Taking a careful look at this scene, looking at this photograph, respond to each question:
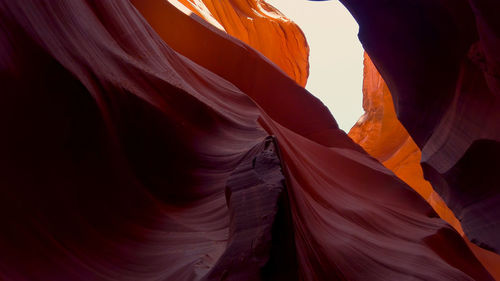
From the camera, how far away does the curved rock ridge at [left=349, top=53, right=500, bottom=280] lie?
8727 mm

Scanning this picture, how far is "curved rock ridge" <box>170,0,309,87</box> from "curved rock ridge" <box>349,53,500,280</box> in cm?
Result: 181

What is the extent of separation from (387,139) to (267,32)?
349 centimetres

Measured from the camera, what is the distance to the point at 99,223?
271 centimetres

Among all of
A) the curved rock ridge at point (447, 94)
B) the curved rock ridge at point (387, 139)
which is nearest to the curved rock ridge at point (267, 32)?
the curved rock ridge at point (387, 139)

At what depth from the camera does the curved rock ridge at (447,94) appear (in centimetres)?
364

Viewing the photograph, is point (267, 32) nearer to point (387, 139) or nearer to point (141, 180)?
point (387, 139)

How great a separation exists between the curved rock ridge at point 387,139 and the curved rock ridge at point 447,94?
3.78 meters

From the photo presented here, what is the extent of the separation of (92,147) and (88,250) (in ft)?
2.10

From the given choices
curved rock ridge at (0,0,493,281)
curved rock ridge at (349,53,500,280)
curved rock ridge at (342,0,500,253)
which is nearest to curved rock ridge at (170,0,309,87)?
curved rock ridge at (349,53,500,280)

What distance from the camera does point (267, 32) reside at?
360 inches

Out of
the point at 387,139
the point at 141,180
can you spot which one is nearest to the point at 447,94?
the point at 141,180

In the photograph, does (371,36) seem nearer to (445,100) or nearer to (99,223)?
(445,100)

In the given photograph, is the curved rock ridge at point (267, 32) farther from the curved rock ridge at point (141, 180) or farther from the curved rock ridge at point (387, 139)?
the curved rock ridge at point (141, 180)

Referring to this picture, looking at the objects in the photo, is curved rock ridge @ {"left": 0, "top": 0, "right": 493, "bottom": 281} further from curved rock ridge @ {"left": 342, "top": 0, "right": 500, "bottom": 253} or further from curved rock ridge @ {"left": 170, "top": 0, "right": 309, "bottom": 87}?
curved rock ridge @ {"left": 170, "top": 0, "right": 309, "bottom": 87}
